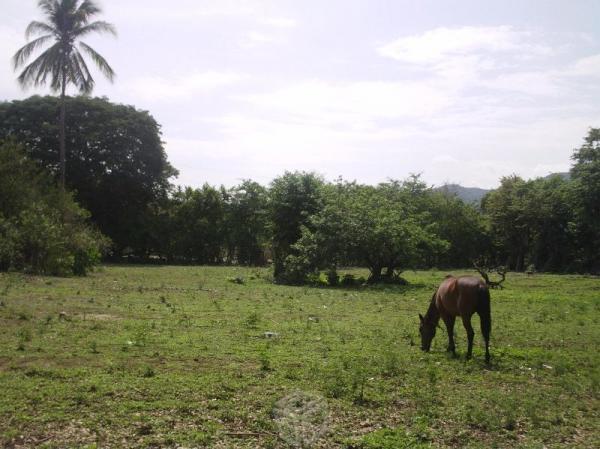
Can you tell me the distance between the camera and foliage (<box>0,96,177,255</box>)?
42000 millimetres

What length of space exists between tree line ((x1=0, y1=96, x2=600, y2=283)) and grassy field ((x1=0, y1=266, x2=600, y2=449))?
12.9 metres

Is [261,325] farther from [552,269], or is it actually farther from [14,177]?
[552,269]

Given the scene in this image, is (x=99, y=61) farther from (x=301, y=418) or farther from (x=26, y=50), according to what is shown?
(x=301, y=418)

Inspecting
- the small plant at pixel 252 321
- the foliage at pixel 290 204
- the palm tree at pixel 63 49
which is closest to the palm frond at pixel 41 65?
the palm tree at pixel 63 49

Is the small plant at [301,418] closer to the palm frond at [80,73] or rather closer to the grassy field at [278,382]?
the grassy field at [278,382]

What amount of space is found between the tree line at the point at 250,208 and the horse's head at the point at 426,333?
14621mm

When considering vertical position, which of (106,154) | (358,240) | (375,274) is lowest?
(375,274)

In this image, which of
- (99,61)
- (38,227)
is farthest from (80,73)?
(38,227)

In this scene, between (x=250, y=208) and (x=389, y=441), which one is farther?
(x=250, y=208)

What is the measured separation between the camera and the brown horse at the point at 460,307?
9.38 metres

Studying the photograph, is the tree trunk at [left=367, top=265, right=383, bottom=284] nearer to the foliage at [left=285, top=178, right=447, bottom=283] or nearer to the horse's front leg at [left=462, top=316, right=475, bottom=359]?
the foliage at [left=285, top=178, right=447, bottom=283]

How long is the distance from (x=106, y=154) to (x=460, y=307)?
38.8 meters

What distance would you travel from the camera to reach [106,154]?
141 ft

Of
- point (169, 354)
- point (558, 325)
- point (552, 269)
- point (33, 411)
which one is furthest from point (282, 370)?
point (552, 269)
